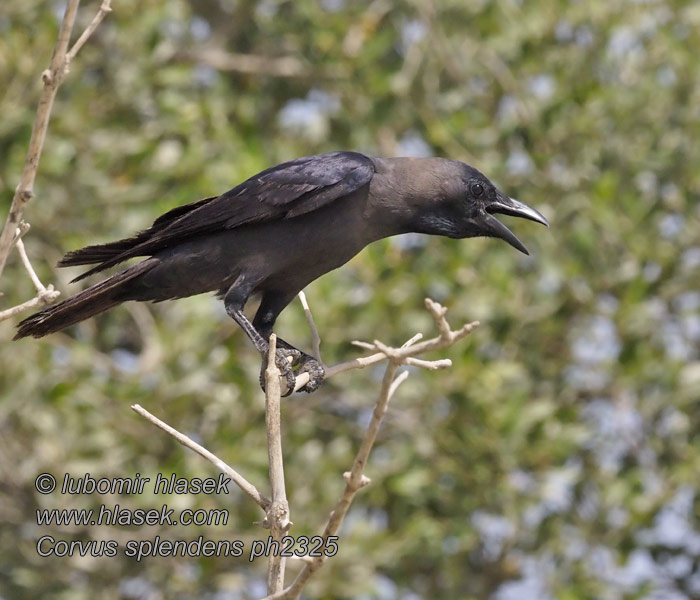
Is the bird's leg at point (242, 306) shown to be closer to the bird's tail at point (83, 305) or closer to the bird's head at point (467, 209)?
the bird's tail at point (83, 305)

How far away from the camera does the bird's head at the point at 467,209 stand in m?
4.59

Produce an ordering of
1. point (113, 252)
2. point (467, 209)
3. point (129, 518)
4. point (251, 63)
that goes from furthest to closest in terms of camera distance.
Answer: point (251, 63), point (129, 518), point (467, 209), point (113, 252)

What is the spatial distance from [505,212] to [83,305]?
5.63ft

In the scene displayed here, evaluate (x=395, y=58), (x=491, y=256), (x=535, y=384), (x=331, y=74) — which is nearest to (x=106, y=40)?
(x=331, y=74)

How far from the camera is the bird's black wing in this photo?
441 centimetres

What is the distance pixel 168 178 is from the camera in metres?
6.72

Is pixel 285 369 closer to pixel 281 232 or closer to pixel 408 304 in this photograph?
pixel 281 232

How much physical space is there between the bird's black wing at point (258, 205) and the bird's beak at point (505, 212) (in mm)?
513

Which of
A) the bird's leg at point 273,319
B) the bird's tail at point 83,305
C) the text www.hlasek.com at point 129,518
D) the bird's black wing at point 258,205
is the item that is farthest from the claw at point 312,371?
the text www.hlasek.com at point 129,518

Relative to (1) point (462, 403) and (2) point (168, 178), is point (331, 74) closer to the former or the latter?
(2) point (168, 178)

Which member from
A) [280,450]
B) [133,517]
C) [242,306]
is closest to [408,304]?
[133,517]

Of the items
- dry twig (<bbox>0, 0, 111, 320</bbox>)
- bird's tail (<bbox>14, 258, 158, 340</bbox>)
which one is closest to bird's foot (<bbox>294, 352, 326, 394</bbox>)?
bird's tail (<bbox>14, 258, 158, 340</bbox>)

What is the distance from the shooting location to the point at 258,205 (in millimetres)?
4477

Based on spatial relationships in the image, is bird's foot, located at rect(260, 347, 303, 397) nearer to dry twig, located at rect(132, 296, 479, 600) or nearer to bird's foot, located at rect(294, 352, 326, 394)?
bird's foot, located at rect(294, 352, 326, 394)
